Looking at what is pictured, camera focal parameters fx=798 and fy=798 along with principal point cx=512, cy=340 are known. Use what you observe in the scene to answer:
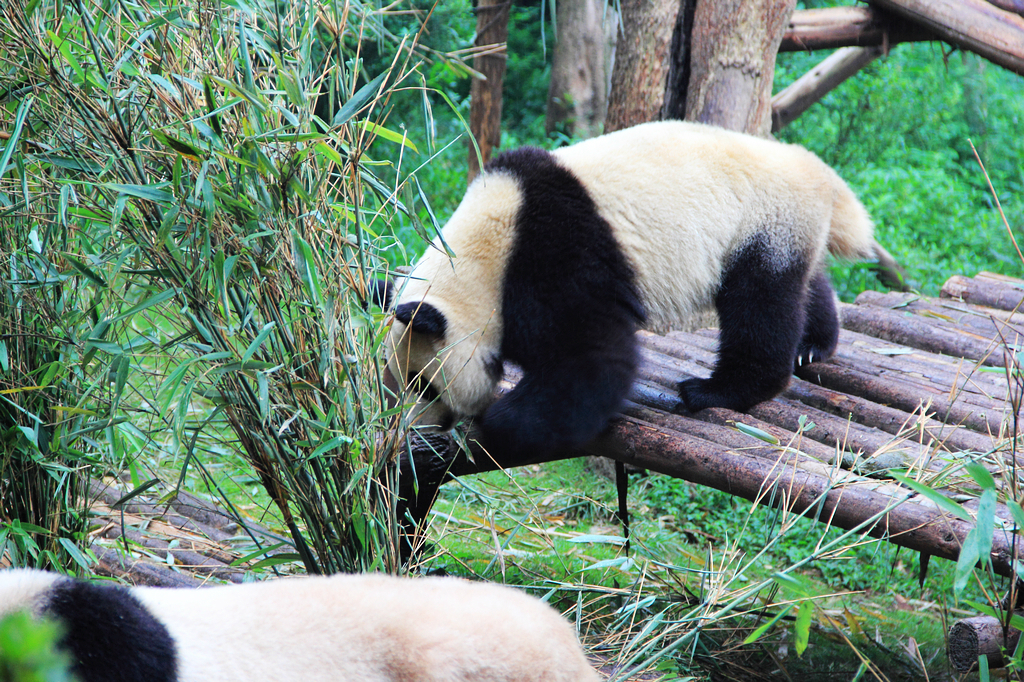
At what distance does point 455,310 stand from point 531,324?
0.87ft

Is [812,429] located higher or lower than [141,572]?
higher

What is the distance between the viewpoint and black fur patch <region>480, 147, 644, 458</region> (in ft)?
8.43

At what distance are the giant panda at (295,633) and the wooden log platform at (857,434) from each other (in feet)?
2.93

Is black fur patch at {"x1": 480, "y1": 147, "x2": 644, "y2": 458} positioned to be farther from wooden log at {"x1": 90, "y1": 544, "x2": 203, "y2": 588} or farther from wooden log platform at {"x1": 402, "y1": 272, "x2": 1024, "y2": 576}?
wooden log at {"x1": 90, "y1": 544, "x2": 203, "y2": 588}

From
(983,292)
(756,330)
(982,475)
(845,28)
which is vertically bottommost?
(983,292)

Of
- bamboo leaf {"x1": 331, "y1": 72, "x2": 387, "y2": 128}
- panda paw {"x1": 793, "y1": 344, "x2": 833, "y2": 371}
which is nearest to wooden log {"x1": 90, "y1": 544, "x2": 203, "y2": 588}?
bamboo leaf {"x1": 331, "y1": 72, "x2": 387, "y2": 128}

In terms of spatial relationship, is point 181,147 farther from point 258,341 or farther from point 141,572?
point 141,572

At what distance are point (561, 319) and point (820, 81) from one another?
3984 millimetres

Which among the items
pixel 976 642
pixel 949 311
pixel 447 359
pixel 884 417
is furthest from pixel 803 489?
pixel 949 311

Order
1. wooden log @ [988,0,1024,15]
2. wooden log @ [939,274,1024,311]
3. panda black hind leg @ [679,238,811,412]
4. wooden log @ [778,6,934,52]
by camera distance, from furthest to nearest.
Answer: wooden log @ [778,6,934,52] < wooden log @ [988,0,1024,15] < wooden log @ [939,274,1024,311] < panda black hind leg @ [679,238,811,412]

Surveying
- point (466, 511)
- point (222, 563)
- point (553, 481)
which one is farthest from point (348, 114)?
point (553, 481)

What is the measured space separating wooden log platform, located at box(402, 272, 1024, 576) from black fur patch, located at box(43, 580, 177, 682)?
1.05m

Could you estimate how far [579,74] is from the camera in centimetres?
763

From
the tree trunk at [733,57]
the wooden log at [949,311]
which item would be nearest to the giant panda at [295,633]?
the wooden log at [949,311]
